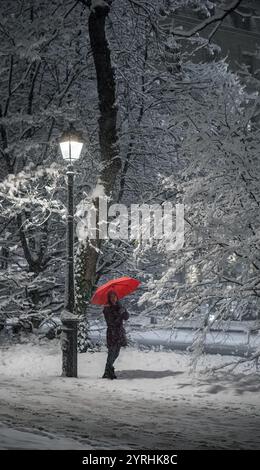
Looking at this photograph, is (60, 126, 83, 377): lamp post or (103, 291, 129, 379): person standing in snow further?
(60, 126, 83, 377): lamp post

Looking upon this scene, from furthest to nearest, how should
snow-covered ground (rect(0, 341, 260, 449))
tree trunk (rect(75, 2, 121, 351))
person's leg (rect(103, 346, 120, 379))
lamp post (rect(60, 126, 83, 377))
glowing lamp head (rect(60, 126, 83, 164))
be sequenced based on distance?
1. tree trunk (rect(75, 2, 121, 351))
2. glowing lamp head (rect(60, 126, 83, 164))
3. lamp post (rect(60, 126, 83, 377))
4. person's leg (rect(103, 346, 120, 379))
5. snow-covered ground (rect(0, 341, 260, 449))

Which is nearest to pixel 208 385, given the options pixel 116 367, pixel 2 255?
pixel 116 367

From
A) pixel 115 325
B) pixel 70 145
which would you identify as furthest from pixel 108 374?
pixel 70 145

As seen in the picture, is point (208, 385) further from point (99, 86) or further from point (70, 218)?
point (99, 86)

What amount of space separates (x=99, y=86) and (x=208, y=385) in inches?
309

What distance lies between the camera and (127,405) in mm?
10383

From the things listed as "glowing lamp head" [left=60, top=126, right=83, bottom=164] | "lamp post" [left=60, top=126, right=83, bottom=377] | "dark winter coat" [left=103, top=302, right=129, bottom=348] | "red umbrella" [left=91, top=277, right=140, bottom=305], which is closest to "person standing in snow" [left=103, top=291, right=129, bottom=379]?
"dark winter coat" [left=103, top=302, right=129, bottom=348]

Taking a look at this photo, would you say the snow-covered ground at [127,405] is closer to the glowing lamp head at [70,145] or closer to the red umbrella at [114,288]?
the red umbrella at [114,288]

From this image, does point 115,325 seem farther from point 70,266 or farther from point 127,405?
point 127,405

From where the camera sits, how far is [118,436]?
7.73 metres

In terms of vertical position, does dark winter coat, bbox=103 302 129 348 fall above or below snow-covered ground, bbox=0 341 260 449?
above

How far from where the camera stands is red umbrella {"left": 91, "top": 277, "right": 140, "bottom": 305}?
14.1 m

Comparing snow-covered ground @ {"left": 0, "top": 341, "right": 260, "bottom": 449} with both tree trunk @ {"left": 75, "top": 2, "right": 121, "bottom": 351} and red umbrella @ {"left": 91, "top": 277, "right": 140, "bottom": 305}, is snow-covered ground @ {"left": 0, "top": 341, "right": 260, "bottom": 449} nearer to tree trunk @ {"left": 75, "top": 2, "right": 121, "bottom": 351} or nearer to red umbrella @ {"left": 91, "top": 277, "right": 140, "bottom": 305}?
red umbrella @ {"left": 91, "top": 277, "right": 140, "bottom": 305}

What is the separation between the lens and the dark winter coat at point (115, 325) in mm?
13430
